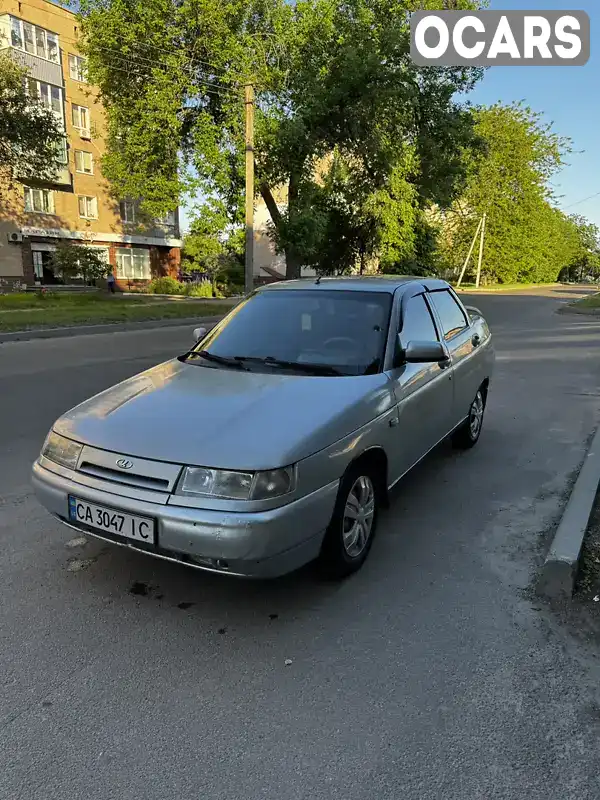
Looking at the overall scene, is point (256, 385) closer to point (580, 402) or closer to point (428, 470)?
point (428, 470)

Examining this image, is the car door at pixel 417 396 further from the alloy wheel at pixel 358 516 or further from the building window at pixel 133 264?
the building window at pixel 133 264

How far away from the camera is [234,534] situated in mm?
2801

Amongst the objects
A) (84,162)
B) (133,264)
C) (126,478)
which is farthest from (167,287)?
(126,478)

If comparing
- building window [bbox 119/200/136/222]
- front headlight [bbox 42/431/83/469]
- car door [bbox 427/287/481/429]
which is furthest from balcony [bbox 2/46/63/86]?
front headlight [bbox 42/431/83/469]

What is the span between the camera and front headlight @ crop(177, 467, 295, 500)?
2.85 metres

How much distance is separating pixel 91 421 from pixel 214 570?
1083 millimetres

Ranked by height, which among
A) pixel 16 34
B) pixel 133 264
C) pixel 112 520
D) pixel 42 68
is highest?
pixel 16 34

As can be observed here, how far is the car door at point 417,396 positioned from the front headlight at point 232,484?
117cm

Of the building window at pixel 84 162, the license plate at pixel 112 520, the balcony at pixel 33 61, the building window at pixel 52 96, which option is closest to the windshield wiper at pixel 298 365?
the license plate at pixel 112 520

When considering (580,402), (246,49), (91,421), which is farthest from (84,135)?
(91,421)

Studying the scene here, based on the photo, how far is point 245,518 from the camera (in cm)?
281

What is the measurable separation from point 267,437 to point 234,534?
0.49m

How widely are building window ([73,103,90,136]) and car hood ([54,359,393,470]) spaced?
42.8 m

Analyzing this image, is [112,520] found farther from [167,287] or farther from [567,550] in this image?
[167,287]
